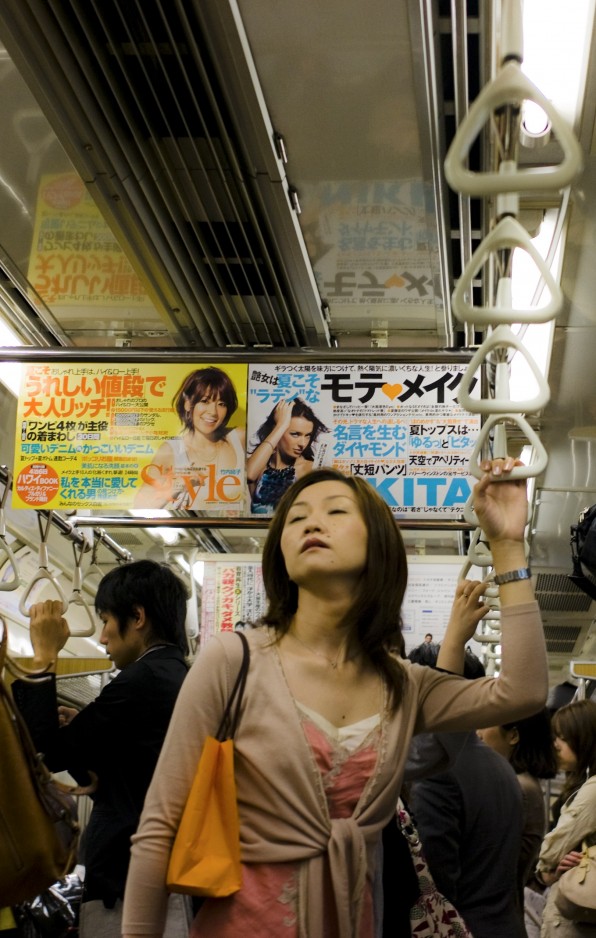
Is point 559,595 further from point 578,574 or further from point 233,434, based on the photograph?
point 578,574

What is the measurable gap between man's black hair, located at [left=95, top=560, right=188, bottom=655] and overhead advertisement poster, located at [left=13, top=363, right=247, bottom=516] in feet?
5.81

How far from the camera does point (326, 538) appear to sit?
235cm

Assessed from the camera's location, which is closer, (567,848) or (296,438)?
(567,848)

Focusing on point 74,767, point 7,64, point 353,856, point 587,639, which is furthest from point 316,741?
point 587,639

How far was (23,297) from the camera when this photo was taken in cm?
629

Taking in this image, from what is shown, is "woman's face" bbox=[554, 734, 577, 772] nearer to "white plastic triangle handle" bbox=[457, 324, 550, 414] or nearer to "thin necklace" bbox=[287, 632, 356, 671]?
"thin necklace" bbox=[287, 632, 356, 671]

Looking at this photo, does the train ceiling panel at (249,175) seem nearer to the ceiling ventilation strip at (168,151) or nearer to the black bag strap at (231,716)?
the ceiling ventilation strip at (168,151)

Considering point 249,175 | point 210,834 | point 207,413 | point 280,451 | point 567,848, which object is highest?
point 249,175

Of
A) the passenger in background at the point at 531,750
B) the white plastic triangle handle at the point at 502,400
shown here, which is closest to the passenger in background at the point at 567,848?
the passenger in background at the point at 531,750

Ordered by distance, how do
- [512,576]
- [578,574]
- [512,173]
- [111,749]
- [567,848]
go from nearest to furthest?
[512,173], [512,576], [578,574], [111,749], [567,848]

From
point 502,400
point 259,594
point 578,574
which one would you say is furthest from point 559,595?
point 502,400

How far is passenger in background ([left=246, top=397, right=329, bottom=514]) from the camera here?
18.0 ft

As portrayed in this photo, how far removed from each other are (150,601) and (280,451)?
197cm

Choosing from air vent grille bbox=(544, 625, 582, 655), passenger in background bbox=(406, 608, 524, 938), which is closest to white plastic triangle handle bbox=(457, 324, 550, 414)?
passenger in background bbox=(406, 608, 524, 938)
